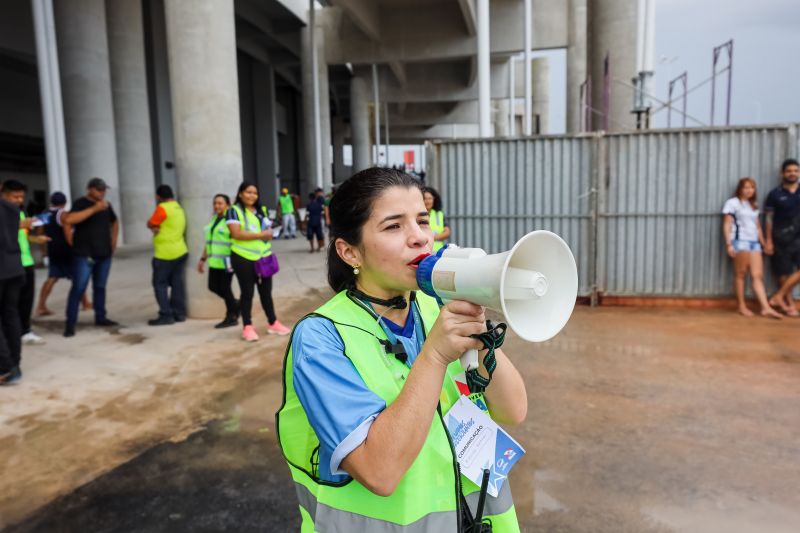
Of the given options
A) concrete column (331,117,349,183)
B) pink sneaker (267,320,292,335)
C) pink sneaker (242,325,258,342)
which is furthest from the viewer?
concrete column (331,117,349,183)

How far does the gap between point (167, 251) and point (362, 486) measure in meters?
6.46

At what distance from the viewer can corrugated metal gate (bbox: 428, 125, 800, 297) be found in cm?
738

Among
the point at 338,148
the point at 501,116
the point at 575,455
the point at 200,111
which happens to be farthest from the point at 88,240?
the point at 338,148

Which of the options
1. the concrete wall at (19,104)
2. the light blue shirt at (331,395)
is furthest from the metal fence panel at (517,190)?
the concrete wall at (19,104)

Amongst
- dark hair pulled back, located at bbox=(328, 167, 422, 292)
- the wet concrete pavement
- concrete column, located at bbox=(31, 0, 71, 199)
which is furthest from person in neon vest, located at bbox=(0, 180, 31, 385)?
concrete column, located at bbox=(31, 0, 71, 199)

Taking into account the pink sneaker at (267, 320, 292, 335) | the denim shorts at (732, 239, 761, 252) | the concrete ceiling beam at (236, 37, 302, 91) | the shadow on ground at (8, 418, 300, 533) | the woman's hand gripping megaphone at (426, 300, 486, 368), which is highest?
the concrete ceiling beam at (236, 37, 302, 91)

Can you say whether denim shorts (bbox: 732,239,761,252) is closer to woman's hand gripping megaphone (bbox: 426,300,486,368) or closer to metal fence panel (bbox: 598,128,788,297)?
metal fence panel (bbox: 598,128,788,297)

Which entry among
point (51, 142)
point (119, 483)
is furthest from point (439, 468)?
point (51, 142)

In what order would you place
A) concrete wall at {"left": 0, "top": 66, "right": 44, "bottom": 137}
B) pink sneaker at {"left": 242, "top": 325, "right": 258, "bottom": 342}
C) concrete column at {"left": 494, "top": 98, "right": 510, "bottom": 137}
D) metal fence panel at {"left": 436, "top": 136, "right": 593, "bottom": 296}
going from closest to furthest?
pink sneaker at {"left": 242, "top": 325, "right": 258, "bottom": 342} < metal fence panel at {"left": 436, "top": 136, "right": 593, "bottom": 296} < concrete wall at {"left": 0, "top": 66, "right": 44, "bottom": 137} < concrete column at {"left": 494, "top": 98, "right": 510, "bottom": 137}

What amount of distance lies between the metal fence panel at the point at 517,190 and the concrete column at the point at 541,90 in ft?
98.3

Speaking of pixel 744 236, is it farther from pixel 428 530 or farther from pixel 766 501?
pixel 428 530

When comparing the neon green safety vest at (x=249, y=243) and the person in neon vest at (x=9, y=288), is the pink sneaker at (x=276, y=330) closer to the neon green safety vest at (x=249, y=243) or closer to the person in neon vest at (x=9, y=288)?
the neon green safety vest at (x=249, y=243)

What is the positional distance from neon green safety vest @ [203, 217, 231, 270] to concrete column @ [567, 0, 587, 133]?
14.8 meters

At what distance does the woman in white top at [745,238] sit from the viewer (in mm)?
6992
